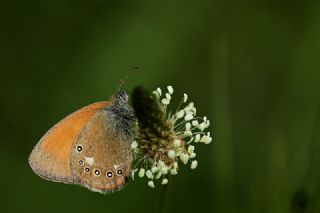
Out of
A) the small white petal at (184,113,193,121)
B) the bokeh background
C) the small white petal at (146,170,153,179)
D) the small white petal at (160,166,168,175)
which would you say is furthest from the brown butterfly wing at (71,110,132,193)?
the bokeh background

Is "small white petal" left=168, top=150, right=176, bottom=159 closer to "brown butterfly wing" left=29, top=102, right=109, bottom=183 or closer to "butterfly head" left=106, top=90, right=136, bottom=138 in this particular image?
"butterfly head" left=106, top=90, right=136, bottom=138

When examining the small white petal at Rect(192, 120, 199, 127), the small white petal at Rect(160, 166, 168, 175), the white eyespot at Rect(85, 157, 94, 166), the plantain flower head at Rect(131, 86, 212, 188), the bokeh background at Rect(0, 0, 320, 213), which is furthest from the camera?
the bokeh background at Rect(0, 0, 320, 213)

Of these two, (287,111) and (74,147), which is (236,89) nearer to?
(287,111)

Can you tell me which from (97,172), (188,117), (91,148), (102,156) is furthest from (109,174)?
(188,117)

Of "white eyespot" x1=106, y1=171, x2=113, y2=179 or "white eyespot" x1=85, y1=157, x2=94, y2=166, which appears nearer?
"white eyespot" x1=106, y1=171, x2=113, y2=179

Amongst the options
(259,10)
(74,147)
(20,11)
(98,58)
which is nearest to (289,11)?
(259,10)

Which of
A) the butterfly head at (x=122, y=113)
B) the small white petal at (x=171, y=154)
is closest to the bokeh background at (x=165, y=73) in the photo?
the butterfly head at (x=122, y=113)

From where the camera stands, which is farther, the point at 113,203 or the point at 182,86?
the point at 182,86
